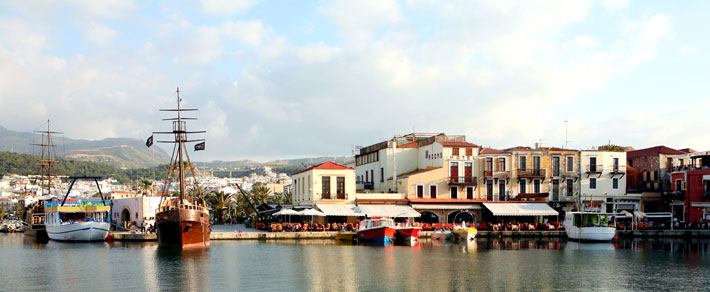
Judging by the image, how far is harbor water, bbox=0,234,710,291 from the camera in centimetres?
3077

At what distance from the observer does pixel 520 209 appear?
6500 cm

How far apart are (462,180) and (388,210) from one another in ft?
29.8

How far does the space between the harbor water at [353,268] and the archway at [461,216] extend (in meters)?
13.4

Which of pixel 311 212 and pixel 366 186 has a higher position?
pixel 366 186

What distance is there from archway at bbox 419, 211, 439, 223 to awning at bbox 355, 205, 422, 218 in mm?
2290

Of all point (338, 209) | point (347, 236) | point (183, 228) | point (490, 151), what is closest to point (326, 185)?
point (338, 209)

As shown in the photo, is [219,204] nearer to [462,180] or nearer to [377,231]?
[462,180]

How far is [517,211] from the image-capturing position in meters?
64.4

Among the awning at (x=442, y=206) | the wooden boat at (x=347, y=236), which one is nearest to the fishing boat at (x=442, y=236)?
the awning at (x=442, y=206)

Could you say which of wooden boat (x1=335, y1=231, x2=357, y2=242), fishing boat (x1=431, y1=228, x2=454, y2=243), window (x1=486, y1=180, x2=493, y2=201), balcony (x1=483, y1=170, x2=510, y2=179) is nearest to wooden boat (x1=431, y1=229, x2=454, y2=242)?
fishing boat (x1=431, y1=228, x2=454, y2=243)

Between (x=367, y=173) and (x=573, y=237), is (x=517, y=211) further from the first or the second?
(x=367, y=173)

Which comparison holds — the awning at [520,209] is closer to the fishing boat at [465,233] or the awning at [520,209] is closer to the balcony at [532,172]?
the balcony at [532,172]

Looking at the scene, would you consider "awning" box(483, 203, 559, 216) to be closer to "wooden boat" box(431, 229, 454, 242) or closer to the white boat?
the white boat

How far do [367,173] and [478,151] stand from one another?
49.0 ft
